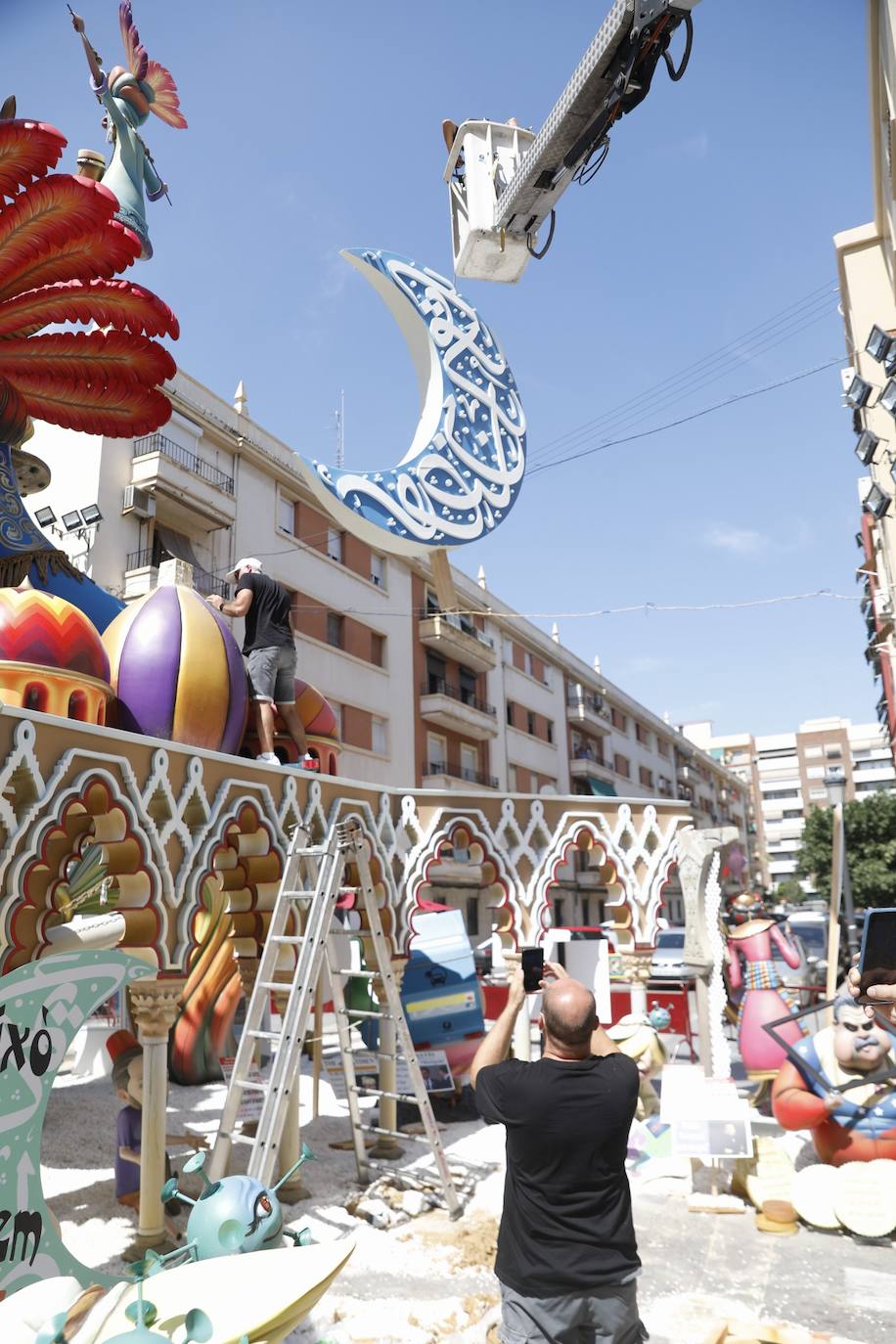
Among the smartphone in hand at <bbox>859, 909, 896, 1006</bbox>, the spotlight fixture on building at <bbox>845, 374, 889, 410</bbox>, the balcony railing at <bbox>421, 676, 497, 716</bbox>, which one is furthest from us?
the balcony railing at <bbox>421, 676, 497, 716</bbox>

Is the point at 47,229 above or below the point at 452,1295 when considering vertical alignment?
above

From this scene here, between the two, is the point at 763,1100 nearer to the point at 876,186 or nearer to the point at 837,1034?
the point at 837,1034

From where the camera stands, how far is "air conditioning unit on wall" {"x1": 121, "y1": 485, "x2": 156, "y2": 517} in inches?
705

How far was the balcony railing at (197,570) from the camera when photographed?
712 inches

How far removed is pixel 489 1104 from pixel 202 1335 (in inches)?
44.2

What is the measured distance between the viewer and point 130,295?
7172 mm

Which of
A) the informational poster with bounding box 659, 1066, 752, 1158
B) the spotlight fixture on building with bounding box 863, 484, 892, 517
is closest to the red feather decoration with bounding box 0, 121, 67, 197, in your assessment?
the informational poster with bounding box 659, 1066, 752, 1158

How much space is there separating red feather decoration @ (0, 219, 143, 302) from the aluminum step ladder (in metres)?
4.51

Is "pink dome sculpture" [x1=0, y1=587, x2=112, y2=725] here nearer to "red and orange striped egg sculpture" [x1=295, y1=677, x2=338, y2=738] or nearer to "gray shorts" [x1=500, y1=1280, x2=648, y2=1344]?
"red and orange striped egg sculpture" [x1=295, y1=677, x2=338, y2=738]

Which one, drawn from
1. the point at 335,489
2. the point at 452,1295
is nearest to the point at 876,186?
the point at 335,489

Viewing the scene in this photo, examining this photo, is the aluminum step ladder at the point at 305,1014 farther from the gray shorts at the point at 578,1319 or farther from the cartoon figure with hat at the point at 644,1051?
the gray shorts at the point at 578,1319

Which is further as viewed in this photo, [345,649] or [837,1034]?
[345,649]

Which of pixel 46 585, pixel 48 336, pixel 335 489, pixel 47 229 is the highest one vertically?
pixel 47 229

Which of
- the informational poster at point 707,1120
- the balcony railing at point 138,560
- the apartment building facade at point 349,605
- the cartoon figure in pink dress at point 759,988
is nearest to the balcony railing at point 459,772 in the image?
the apartment building facade at point 349,605
